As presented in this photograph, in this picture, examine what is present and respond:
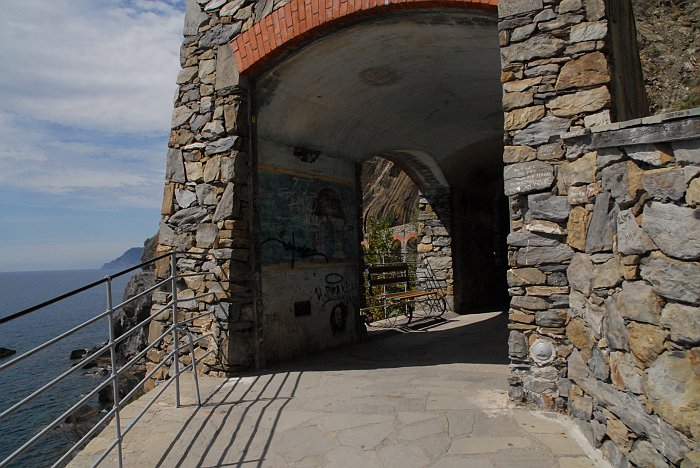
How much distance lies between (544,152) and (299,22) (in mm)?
3012

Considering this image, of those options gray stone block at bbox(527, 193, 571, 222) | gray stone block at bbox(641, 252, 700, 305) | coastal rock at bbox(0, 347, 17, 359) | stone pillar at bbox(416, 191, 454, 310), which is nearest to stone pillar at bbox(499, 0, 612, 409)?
gray stone block at bbox(527, 193, 571, 222)

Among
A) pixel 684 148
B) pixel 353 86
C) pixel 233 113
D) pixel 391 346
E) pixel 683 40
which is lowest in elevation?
pixel 391 346

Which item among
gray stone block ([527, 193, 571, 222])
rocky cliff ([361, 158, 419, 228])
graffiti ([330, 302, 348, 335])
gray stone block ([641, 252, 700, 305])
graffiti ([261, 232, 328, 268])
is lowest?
graffiti ([330, 302, 348, 335])

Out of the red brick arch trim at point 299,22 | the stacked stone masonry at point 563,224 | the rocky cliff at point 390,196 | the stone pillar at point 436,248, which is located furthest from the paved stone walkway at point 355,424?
Answer: the rocky cliff at point 390,196

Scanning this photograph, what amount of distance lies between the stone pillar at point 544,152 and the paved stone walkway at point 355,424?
1.61ft

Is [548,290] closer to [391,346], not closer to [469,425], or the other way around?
[469,425]

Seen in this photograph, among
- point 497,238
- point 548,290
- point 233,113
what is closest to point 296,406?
point 548,290

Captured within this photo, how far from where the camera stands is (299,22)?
562 centimetres

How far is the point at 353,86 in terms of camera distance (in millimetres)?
6637

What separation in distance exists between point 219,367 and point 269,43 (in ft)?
12.2

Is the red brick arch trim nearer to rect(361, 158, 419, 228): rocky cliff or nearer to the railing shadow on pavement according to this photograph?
the railing shadow on pavement

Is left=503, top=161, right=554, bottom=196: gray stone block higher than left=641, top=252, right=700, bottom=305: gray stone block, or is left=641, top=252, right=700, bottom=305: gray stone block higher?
left=503, top=161, right=554, bottom=196: gray stone block

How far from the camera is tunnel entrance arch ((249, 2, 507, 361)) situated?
18.7 feet

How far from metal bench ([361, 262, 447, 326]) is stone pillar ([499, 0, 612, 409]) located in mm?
5193
